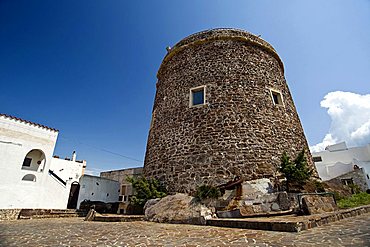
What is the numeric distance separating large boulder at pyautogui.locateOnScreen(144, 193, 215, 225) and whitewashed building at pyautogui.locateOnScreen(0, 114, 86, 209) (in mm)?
10269

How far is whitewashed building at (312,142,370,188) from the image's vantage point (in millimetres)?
18750

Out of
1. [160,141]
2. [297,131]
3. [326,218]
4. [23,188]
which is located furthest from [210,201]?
[23,188]

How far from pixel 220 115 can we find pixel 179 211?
442 cm

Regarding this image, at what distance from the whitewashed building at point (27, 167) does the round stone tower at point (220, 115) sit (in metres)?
8.59

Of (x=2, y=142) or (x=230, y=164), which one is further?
(x=2, y=142)

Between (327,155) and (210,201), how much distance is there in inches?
834

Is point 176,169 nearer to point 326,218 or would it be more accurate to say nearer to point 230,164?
point 230,164

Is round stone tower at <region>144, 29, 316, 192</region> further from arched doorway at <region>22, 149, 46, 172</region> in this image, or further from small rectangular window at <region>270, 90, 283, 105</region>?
arched doorway at <region>22, 149, 46, 172</region>

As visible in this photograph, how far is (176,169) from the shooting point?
8.80 metres

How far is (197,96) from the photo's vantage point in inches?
399

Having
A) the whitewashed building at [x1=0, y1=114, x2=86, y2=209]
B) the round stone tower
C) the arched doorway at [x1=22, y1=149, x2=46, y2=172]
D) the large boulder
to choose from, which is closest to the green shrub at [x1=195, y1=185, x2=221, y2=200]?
the large boulder

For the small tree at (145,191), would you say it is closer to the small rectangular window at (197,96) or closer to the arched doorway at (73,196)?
the small rectangular window at (197,96)

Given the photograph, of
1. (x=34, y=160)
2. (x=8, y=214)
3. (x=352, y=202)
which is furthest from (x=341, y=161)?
(x=34, y=160)

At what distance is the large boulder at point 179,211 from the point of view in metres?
6.05
